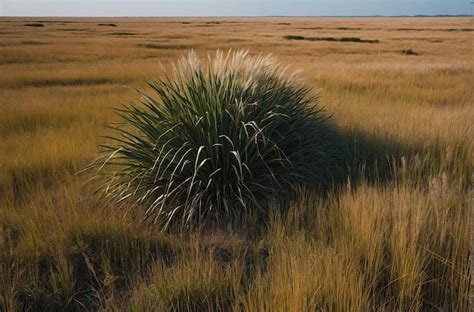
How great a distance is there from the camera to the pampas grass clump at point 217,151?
Result: 11.9 ft

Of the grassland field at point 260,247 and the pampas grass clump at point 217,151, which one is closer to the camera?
the grassland field at point 260,247

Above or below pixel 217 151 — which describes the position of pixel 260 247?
below

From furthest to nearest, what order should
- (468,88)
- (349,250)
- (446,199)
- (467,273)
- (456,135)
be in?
(468,88) < (456,135) < (446,199) < (349,250) < (467,273)

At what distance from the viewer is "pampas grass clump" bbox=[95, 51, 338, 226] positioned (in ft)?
11.9

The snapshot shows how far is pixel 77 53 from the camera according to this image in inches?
868

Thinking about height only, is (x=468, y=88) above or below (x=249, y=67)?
below

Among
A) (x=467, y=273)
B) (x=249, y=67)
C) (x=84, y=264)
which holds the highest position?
(x=249, y=67)

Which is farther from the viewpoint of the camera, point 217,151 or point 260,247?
point 217,151

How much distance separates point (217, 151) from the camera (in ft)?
11.8

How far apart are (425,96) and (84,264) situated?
8740mm

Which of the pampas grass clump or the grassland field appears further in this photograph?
the pampas grass clump

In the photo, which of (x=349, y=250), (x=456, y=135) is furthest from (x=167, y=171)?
(x=456, y=135)

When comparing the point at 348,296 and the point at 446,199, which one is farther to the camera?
the point at 446,199

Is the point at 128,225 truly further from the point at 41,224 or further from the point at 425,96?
the point at 425,96
